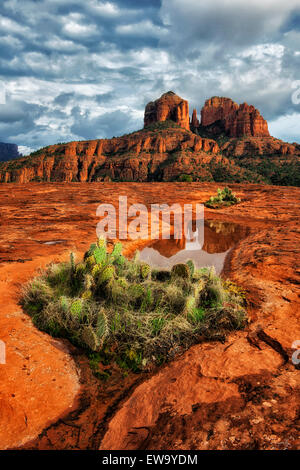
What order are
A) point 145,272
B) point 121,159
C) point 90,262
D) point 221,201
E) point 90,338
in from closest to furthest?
point 90,338, point 90,262, point 145,272, point 221,201, point 121,159

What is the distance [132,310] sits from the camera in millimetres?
3512

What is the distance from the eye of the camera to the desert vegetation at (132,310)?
9.83 feet

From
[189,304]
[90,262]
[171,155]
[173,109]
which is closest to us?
[189,304]

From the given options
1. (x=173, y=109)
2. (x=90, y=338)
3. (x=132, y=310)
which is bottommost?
(x=90, y=338)

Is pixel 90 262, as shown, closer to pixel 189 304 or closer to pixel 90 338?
pixel 90 338

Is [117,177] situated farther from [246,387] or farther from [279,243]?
[246,387]

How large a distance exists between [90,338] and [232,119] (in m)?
111

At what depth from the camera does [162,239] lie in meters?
8.90

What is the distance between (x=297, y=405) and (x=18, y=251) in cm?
648

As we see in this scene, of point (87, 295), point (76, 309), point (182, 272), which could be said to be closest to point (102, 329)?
point (76, 309)

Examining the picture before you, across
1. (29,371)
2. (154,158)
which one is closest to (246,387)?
(29,371)

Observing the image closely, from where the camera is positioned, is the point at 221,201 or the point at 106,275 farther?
the point at 221,201

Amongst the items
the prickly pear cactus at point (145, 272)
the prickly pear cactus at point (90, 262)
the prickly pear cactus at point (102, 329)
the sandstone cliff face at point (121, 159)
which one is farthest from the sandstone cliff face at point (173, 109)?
the prickly pear cactus at point (102, 329)

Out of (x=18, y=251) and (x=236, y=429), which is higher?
(x=18, y=251)
